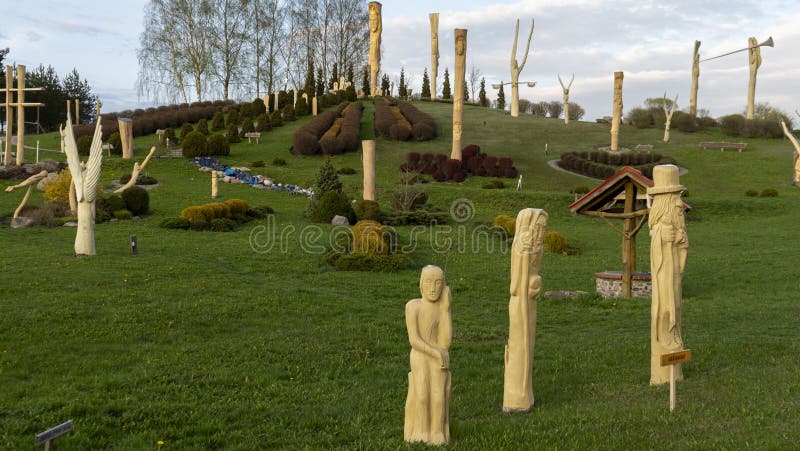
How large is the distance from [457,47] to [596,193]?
97.2 ft

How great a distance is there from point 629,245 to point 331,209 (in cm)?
1291

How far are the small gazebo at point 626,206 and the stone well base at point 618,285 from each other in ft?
0.69

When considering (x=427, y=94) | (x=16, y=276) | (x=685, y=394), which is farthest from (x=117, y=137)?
(x=427, y=94)

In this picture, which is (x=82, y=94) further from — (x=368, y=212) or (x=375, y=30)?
(x=368, y=212)

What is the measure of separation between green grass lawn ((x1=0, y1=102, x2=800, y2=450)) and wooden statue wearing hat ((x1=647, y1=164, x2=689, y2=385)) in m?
0.55

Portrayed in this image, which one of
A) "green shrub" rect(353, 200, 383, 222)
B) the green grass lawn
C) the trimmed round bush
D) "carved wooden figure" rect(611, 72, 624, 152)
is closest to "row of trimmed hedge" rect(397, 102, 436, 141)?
"carved wooden figure" rect(611, 72, 624, 152)

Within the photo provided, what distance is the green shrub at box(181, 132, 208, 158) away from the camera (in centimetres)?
4294

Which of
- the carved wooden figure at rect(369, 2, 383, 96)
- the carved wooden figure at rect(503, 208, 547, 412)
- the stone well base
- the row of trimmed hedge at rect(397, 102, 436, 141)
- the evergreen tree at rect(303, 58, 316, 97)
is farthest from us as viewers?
the carved wooden figure at rect(369, 2, 383, 96)

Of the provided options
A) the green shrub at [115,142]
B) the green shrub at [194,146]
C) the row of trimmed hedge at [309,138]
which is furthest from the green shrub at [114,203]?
the row of trimmed hedge at [309,138]

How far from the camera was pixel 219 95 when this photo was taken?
7075 centimetres

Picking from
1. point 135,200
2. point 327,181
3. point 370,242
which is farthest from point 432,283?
point 327,181

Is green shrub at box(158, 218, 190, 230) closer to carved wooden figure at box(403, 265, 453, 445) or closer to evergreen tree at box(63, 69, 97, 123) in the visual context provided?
carved wooden figure at box(403, 265, 453, 445)

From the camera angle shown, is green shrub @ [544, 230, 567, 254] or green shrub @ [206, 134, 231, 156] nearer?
green shrub @ [544, 230, 567, 254]

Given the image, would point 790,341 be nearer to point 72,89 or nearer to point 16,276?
point 16,276
